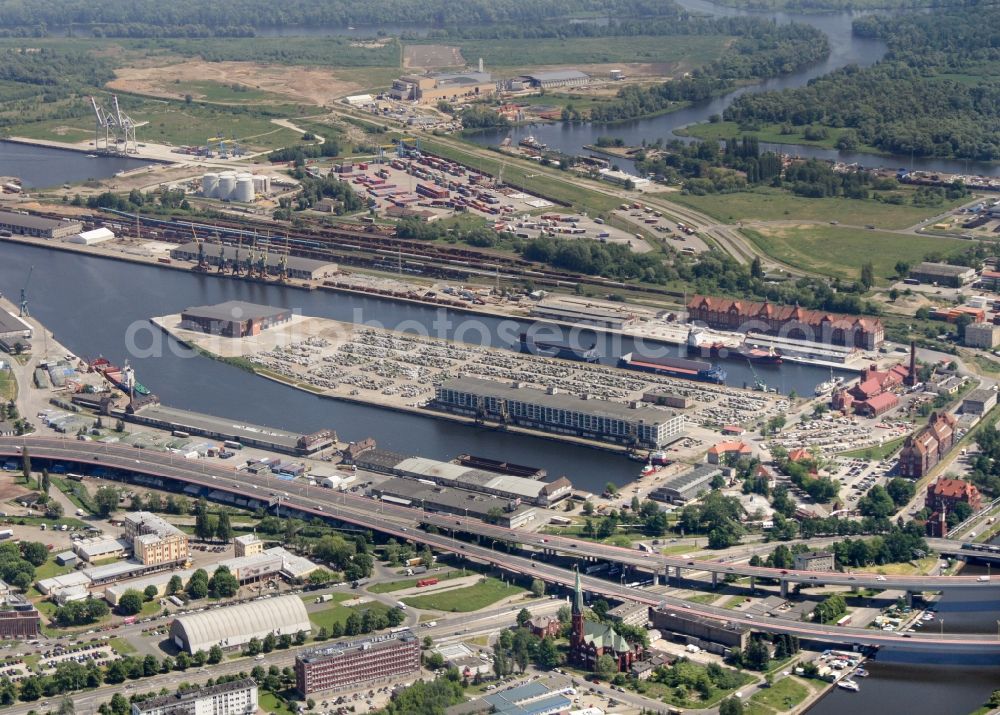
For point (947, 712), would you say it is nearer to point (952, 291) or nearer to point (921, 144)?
point (952, 291)

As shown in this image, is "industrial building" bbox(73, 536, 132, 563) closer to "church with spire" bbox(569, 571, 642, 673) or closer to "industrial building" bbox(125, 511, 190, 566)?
"industrial building" bbox(125, 511, 190, 566)

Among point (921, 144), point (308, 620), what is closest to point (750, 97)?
point (921, 144)

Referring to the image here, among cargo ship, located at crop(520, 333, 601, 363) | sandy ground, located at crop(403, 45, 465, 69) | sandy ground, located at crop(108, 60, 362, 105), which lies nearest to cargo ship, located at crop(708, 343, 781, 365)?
cargo ship, located at crop(520, 333, 601, 363)

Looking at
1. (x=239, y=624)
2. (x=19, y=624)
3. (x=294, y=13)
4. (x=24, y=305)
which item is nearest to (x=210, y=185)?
(x=24, y=305)

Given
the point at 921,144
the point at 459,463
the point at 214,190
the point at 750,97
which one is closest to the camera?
the point at 459,463

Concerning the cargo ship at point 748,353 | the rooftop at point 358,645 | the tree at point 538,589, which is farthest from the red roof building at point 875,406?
the rooftop at point 358,645

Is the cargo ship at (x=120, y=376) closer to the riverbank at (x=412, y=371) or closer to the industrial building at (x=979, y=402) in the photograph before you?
the riverbank at (x=412, y=371)
